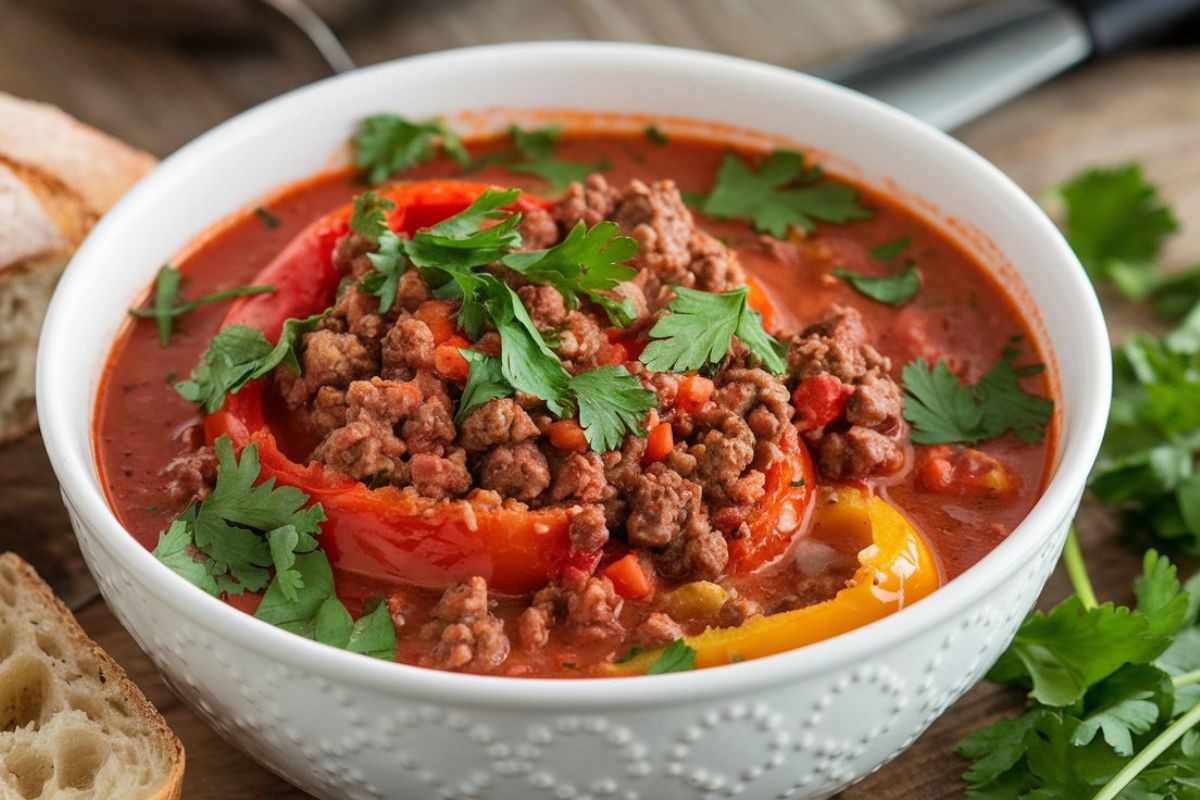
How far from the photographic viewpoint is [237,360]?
12.5 ft

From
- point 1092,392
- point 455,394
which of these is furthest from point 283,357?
→ point 1092,392

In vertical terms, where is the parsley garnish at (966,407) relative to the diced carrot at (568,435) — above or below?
below

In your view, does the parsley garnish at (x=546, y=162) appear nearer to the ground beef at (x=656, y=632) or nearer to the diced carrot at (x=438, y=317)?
the diced carrot at (x=438, y=317)

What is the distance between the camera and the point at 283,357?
3709 millimetres

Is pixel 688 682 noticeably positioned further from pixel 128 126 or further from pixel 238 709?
pixel 128 126

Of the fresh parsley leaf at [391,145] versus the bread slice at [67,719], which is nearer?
the bread slice at [67,719]

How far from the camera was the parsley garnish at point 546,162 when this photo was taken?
4770mm

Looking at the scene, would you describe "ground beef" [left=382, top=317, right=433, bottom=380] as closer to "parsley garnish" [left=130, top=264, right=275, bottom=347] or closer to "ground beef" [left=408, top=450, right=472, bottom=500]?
"ground beef" [left=408, top=450, right=472, bottom=500]

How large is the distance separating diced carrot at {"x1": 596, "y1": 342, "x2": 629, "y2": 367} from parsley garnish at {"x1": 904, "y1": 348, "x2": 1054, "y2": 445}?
0.78 metres

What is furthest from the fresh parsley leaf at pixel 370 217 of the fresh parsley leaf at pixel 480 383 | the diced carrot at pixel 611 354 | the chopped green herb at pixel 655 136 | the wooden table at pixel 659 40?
the wooden table at pixel 659 40

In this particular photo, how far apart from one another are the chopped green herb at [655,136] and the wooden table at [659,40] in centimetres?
168

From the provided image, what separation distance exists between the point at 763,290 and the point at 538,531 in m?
1.13

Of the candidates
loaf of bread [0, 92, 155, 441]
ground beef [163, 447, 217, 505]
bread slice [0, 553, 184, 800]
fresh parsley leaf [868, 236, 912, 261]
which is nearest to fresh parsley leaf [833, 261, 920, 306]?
fresh parsley leaf [868, 236, 912, 261]

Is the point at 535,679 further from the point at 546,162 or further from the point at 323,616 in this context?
the point at 546,162
